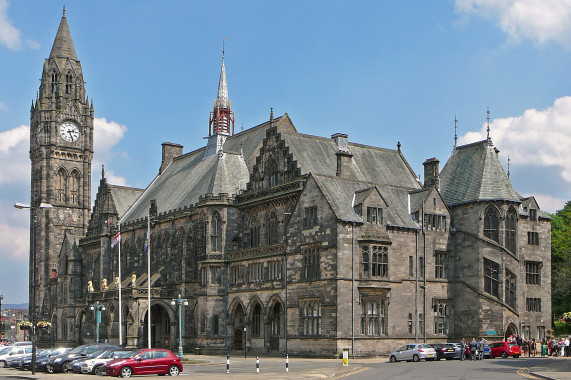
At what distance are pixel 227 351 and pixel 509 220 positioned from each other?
88.0ft

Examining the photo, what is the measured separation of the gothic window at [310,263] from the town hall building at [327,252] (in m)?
0.11

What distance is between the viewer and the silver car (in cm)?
5816

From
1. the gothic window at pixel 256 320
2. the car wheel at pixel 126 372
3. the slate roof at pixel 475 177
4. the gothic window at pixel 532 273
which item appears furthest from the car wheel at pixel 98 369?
the gothic window at pixel 532 273

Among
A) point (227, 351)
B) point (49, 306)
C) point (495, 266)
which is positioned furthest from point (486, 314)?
point (49, 306)

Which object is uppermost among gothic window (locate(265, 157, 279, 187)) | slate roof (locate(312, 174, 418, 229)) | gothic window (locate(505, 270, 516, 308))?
gothic window (locate(265, 157, 279, 187))

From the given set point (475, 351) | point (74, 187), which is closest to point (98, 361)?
point (475, 351)

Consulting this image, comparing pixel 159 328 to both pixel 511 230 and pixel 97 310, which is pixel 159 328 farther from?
pixel 511 230

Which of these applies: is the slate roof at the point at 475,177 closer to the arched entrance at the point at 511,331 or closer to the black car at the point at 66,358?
the arched entrance at the point at 511,331

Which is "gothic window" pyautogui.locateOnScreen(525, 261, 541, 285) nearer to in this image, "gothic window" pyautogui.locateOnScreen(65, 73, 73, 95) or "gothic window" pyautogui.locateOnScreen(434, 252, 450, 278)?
"gothic window" pyautogui.locateOnScreen(434, 252, 450, 278)

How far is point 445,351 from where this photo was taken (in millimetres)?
60031

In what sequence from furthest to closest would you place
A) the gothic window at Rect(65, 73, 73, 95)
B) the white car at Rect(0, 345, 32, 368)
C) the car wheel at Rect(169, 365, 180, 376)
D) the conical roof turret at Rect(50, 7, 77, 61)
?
the conical roof turret at Rect(50, 7, 77, 61) → the gothic window at Rect(65, 73, 73, 95) → the white car at Rect(0, 345, 32, 368) → the car wheel at Rect(169, 365, 180, 376)

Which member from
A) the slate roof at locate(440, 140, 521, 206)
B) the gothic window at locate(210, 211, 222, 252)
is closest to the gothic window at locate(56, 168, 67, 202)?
the gothic window at locate(210, 211, 222, 252)

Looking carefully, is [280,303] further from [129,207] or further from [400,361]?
[129,207]

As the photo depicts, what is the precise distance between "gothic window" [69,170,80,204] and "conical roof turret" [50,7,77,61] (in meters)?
18.2
